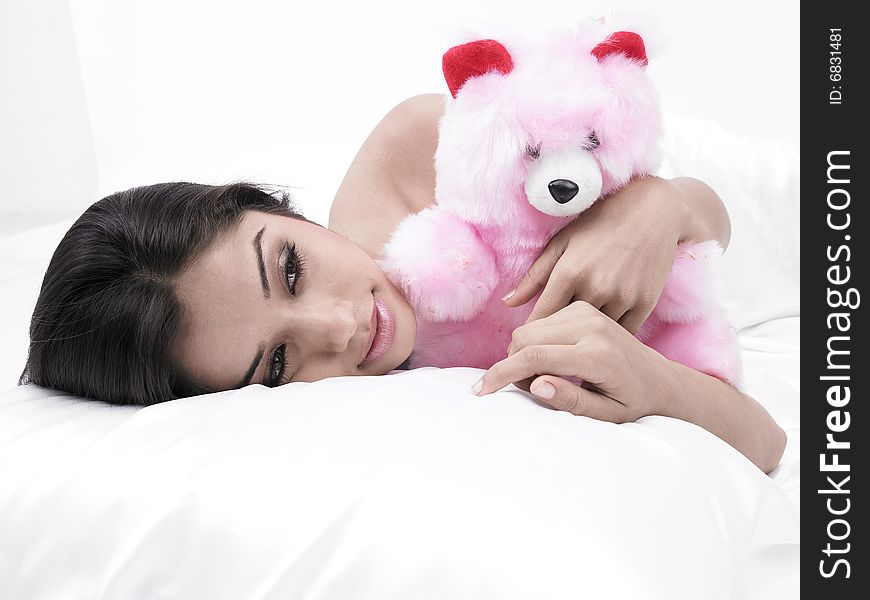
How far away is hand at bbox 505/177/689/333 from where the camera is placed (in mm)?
1174

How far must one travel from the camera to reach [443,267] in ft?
3.94

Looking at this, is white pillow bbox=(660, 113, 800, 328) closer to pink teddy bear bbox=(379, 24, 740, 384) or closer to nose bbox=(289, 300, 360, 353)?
pink teddy bear bbox=(379, 24, 740, 384)

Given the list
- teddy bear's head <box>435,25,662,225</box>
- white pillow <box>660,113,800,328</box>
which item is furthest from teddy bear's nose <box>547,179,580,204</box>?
white pillow <box>660,113,800,328</box>

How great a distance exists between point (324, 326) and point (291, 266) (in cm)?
10

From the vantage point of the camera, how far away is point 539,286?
1.21 meters

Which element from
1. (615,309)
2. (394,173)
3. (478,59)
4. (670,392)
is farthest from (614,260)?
(394,173)

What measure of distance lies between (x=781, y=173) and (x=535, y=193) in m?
1.23

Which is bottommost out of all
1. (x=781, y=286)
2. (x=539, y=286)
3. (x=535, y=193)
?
(x=781, y=286)

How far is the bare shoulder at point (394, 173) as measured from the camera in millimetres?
1623

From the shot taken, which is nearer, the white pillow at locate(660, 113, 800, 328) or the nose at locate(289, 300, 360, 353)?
the nose at locate(289, 300, 360, 353)

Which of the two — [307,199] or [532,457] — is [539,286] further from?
[307,199]

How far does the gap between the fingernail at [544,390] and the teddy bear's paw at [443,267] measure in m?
0.25

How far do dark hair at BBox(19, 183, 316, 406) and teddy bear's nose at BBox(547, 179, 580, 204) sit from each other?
1.36 feet
